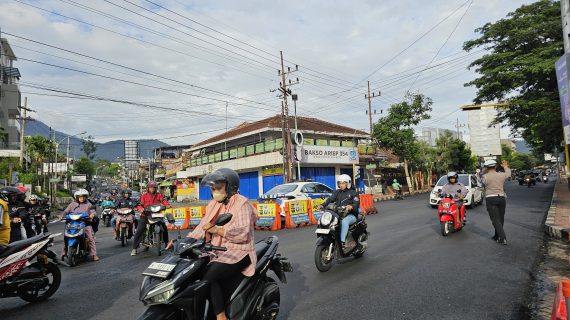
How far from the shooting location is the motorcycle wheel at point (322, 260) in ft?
20.4

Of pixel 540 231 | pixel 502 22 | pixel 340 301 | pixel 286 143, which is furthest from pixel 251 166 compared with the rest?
pixel 340 301

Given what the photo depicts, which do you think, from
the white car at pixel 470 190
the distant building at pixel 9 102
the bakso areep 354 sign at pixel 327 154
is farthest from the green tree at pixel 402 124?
the distant building at pixel 9 102

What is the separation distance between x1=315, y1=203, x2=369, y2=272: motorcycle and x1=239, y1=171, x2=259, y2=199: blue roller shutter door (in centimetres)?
2700

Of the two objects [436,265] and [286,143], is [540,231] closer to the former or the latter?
[436,265]

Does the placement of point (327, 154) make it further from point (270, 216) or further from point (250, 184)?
point (270, 216)

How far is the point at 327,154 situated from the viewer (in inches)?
1257

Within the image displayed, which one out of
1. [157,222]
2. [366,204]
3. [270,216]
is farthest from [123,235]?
[366,204]

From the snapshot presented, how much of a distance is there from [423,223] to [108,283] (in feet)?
30.2

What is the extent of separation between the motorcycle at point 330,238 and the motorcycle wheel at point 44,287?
156 inches

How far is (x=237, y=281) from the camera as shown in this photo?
347cm

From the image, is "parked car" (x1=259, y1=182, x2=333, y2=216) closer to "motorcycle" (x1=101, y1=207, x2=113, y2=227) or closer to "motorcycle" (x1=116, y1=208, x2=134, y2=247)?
"motorcycle" (x1=116, y1=208, x2=134, y2=247)

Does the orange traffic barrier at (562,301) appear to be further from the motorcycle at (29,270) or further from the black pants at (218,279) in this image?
the motorcycle at (29,270)

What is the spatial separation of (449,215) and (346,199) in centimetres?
380

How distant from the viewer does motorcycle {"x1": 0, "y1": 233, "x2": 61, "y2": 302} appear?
4.77 metres
